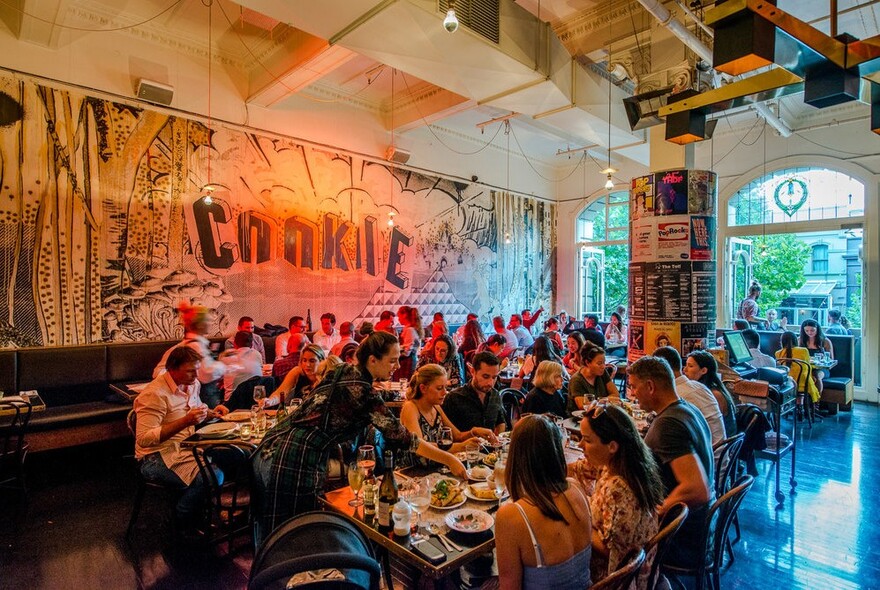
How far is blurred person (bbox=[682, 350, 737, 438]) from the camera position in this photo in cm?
384

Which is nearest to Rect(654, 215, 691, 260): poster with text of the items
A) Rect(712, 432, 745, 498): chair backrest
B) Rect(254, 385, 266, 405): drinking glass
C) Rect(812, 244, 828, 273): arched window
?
Rect(712, 432, 745, 498): chair backrest

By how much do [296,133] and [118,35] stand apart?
96.9 inches

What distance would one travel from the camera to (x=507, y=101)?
20.4 feet

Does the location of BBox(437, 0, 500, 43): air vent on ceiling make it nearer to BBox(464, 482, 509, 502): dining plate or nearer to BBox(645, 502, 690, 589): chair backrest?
BBox(464, 482, 509, 502): dining plate

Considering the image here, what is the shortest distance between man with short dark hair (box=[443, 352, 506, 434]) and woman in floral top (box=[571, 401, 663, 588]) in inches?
63.6

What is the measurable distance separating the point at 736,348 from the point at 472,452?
5091 millimetres

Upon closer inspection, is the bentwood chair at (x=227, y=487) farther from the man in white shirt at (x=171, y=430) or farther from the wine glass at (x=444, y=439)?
the wine glass at (x=444, y=439)

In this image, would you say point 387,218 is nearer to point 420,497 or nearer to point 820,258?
point 420,497

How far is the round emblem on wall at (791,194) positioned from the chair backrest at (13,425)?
37.8ft

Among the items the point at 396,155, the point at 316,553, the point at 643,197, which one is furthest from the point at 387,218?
the point at 316,553

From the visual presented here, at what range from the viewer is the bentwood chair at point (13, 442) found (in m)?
4.26

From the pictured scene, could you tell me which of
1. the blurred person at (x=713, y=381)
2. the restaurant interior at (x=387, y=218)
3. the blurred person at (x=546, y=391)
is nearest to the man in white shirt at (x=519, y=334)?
the restaurant interior at (x=387, y=218)

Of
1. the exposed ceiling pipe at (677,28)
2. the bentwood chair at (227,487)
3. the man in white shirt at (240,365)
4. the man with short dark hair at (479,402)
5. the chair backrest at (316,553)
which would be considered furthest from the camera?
the man in white shirt at (240,365)

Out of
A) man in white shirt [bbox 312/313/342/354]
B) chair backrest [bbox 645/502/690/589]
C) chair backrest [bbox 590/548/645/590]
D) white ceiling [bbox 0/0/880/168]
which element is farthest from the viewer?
man in white shirt [bbox 312/313/342/354]
